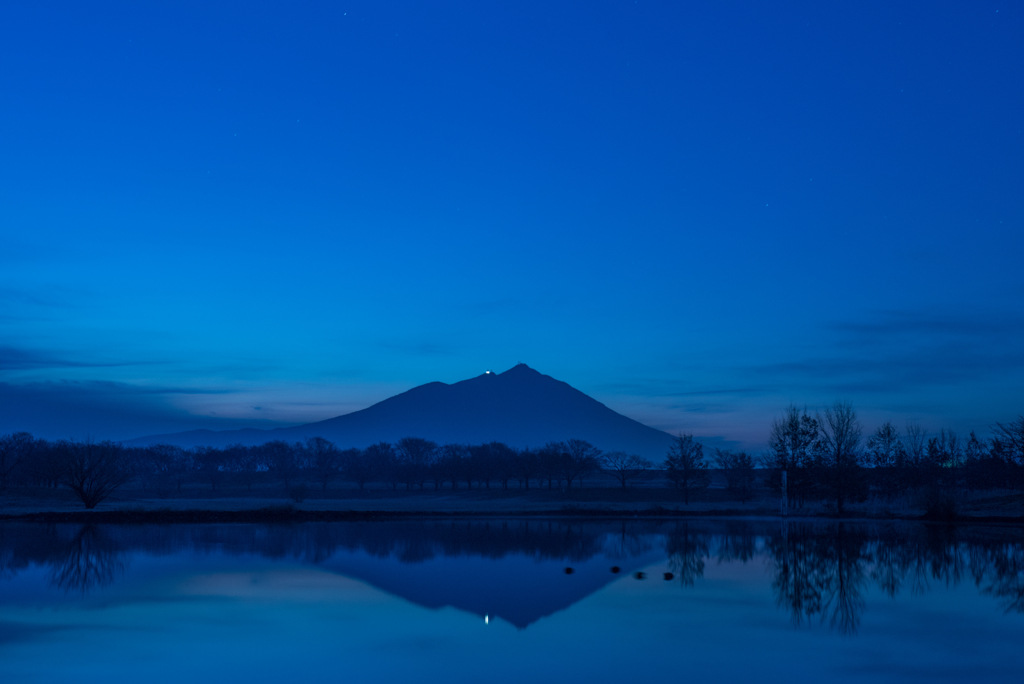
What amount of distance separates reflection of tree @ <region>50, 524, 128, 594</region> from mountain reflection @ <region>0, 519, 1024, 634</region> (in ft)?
0.18

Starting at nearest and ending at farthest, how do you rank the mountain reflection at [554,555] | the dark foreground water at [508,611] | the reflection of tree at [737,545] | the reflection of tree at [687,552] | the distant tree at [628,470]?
1. the dark foreground water at [508,611]
2. the mountain reflection at [554,555]
3. the reflection of tree at [687,552]
4. the reflection of tree at [737,545]
5. the distant tree at [628,470]

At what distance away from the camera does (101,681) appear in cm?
1211

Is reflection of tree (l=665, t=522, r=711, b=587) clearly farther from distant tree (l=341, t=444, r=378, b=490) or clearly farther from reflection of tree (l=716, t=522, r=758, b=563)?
distant tree (l=341, t=444, r=378, b=490)

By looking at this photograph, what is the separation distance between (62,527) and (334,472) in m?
103

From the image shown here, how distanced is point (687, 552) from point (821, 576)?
793cm

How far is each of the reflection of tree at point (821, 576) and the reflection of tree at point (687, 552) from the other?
2.44m

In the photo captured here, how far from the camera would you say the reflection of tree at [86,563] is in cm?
2242

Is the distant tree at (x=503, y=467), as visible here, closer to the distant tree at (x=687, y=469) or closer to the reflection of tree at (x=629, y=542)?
the distant tree at (x=687, y=469)

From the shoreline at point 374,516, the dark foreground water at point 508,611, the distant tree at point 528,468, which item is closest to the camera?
the dark foreground water at point 508,611

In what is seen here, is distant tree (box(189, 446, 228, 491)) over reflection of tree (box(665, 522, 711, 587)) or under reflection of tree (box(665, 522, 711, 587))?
over

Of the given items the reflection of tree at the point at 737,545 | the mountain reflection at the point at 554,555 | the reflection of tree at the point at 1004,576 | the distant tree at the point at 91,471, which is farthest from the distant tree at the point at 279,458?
the reflection of tree at the point at 1004,576

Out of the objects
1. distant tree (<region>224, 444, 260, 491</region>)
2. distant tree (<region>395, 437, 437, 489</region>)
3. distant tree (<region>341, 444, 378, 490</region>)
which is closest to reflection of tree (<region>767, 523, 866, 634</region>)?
distant tree (<region>341, 444, 378, 490</region>)

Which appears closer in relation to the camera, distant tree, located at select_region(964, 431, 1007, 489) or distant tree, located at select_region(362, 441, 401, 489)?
distant tree, located at select_region(964, 431, 1007, 489)

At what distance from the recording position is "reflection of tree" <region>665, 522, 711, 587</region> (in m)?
25.5
